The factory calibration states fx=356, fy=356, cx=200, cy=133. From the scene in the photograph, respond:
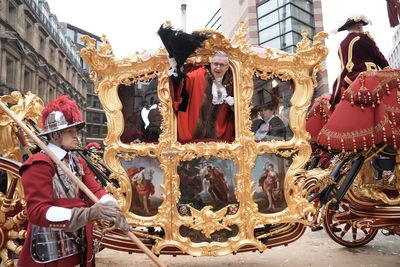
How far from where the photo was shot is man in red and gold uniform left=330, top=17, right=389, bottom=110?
383 cm

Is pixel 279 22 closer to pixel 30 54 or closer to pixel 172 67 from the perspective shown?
pixel 30 54

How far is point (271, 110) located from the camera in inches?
137

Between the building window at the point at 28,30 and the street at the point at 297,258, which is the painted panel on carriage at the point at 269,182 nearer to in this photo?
the street at the point at 297,258

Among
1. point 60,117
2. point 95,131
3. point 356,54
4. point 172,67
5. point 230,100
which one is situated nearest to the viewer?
point 60,117

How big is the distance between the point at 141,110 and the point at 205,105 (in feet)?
2.05

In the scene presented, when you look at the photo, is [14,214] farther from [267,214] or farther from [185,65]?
[267,214]

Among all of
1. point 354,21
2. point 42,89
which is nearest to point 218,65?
point 354,21

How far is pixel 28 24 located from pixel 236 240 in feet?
73.2

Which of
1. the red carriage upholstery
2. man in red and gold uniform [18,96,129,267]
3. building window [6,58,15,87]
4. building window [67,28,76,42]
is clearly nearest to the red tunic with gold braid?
man in red and gold uniform [18,96,129,267]

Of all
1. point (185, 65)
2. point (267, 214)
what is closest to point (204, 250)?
point (267, 214)

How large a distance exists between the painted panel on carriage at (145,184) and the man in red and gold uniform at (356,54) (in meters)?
2.20

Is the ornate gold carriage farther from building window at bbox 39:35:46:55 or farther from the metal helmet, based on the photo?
building window at bbox 39:35:46:55

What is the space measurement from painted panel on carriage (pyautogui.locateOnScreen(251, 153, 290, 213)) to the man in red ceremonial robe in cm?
42

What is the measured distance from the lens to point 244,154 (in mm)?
3305
